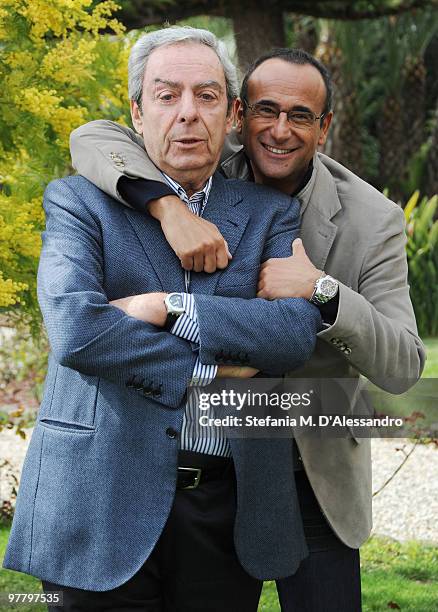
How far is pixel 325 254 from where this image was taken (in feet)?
8.97

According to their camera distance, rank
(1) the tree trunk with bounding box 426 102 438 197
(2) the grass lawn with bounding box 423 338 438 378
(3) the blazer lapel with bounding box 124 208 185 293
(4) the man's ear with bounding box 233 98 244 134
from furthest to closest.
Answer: (1) the tree trunk with bounding box 426 102 438 197 → (2) the grass lawn with bounding box 423 338 438 378 → (4) the man's ear with bounding box 233 98 244 134 → (3) the blazer lapel with bounding box 124 208 185 293

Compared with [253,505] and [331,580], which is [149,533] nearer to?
[253,505]

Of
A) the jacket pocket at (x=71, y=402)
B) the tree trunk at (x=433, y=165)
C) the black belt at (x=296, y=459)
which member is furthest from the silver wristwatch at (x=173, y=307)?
the tree trunk at (x=433, y=165)

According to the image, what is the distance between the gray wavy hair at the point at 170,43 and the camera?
2533mm

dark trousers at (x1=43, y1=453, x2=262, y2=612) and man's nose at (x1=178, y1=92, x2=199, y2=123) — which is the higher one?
man's nose at (x1=178, y1=92, x2=199, y2=123)

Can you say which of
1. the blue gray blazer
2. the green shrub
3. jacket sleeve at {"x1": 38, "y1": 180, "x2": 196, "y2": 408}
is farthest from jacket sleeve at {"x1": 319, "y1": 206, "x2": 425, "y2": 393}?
the green shrub

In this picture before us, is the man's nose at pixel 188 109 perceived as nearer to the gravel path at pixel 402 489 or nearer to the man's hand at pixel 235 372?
the man's hand at pixel 235 372

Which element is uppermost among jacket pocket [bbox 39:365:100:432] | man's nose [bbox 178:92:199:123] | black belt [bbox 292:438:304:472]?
man's nose [bbox 178:92:199:123]

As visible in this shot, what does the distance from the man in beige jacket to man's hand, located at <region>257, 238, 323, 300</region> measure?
5cm

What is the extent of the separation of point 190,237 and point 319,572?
1055mm

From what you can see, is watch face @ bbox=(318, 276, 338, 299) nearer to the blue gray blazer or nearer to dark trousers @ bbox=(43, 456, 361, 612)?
the blue gray blazer

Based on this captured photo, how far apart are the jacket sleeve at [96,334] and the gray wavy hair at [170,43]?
18.6 inches

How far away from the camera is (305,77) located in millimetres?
2768

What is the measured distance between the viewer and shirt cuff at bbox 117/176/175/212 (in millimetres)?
2477
